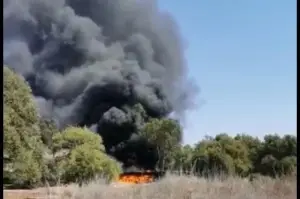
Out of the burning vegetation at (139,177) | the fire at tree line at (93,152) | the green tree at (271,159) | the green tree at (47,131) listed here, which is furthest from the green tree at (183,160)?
the green tree at (47,131)

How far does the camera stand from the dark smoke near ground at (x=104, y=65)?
2.77 m

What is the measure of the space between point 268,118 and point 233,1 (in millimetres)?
418

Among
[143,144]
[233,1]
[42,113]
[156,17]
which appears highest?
[156,17]

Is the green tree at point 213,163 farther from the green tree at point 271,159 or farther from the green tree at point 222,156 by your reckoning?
the green tree at point 271,159

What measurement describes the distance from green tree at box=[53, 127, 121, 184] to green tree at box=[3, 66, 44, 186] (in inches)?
5.3

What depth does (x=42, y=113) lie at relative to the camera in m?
3.50

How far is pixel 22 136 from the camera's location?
9.35 feet

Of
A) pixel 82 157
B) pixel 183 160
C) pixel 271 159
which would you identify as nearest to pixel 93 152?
pixel 82 157

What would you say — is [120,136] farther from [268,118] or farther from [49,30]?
[268,118]

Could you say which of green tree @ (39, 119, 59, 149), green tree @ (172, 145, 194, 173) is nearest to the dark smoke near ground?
green tree @ (39, 119, 59, 149)

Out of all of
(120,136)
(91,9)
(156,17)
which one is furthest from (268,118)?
(120,136)

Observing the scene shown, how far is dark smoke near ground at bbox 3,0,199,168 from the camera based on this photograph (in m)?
2.77

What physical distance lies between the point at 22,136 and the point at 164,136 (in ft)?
2.86

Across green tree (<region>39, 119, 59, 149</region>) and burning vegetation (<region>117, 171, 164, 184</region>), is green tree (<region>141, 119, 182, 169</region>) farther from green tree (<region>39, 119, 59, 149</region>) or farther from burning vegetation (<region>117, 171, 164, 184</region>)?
green tree (<region>39, 119, 59, 149</region>)
